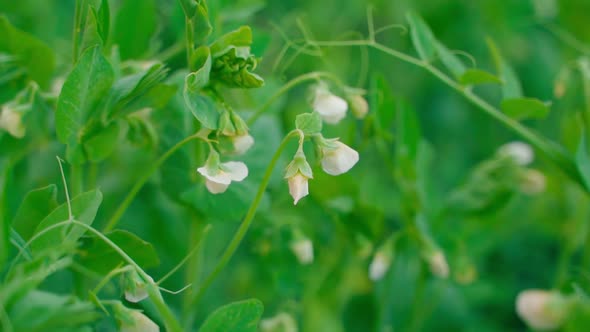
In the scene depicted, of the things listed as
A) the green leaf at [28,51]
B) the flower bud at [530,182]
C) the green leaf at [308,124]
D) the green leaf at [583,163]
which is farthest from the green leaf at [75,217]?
the flower bud at [530,182]

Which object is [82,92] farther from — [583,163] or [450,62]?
[583,163]

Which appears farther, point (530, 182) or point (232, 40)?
point (530, 182)

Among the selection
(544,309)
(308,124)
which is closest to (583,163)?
(544,309)

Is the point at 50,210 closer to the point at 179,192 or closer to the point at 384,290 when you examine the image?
the point at 179,192

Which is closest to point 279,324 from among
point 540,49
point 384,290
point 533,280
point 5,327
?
point 384,290

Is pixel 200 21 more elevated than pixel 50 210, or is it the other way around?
pixel 200 21

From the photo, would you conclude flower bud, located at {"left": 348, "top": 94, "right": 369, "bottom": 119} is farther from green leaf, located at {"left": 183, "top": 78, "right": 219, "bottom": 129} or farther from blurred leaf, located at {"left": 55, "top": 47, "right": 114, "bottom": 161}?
blurred leaf, located at {"left": 55, "top": 47, "right": 114, "bottom": 161}
